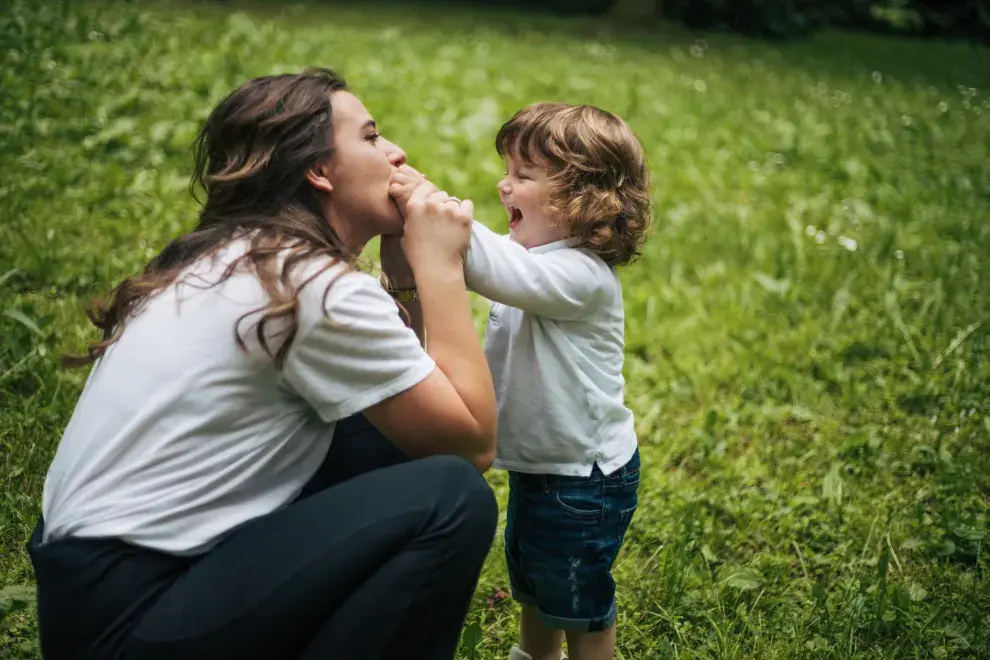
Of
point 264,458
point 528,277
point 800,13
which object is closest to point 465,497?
point 264,458

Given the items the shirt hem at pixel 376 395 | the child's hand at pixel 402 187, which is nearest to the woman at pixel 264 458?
the shirt hem at pixel 376 395

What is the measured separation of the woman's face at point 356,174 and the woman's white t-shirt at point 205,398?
0.86 ft

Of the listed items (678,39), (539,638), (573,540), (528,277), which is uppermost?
(528,277)

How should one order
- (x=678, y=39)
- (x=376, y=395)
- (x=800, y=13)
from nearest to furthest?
(x=376, y=395) < (x=678, y=39) < (x=800, y=13)

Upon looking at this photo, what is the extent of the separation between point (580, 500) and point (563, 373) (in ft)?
0.87

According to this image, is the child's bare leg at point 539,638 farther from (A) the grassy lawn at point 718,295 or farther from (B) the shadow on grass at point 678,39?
(B) the shadow on grass at point 678,39

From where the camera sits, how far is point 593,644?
217 cm

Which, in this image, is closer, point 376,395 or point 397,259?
point 376,395

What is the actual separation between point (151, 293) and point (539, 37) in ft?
35.6

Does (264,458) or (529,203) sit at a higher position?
(529,203)

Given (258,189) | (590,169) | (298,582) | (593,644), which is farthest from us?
(593,644)

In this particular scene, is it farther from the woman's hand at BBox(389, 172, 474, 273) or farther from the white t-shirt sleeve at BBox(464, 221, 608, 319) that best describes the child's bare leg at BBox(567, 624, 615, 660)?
the woman's hand at BBox(389, 172, 474, 273)

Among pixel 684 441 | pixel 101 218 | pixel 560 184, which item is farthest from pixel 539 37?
pixel 560 184

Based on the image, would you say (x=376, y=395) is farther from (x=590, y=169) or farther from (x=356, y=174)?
(x=590, y=169)
